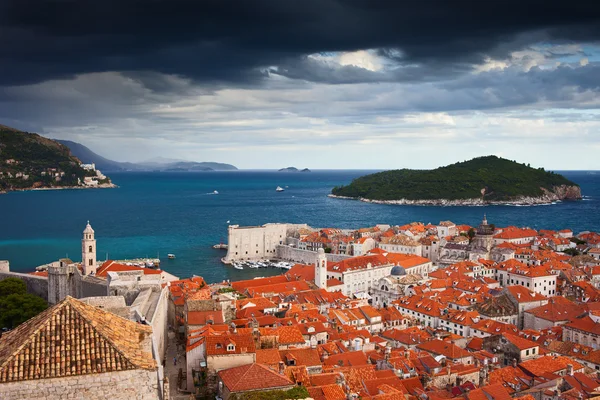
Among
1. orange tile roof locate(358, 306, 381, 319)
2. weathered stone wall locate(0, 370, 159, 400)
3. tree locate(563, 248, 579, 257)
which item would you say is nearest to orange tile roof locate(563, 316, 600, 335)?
orange tile roof locate(358, 306, 381, 319)

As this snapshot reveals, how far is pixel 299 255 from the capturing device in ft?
233

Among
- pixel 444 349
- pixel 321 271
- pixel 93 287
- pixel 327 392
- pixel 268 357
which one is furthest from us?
pixel 321 271

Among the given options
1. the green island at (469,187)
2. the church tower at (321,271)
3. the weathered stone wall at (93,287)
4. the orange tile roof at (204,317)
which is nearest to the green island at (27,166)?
the green island at (469,187)

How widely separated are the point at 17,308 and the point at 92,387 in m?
24.7

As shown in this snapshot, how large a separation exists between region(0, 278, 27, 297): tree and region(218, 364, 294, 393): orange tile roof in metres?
21.3

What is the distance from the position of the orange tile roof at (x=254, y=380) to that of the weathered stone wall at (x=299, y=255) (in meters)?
49.6

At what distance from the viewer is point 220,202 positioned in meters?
156

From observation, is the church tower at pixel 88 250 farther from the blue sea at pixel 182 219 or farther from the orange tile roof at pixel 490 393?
the orange tile roof at pixel 490 393

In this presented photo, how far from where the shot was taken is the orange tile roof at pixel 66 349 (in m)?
8.22

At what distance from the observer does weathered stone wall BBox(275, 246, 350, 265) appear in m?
66.9

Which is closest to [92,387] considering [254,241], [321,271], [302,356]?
[302,356]

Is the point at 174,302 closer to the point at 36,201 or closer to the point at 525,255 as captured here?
the point at 525,255

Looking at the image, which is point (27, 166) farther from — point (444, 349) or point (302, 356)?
point (302, 356)

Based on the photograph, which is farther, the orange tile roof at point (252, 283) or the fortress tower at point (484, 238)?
the fortress tower at point (484, 238)
